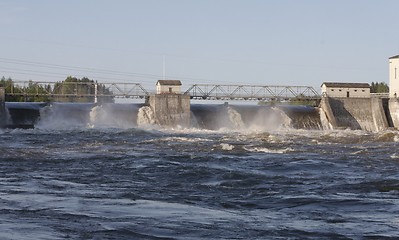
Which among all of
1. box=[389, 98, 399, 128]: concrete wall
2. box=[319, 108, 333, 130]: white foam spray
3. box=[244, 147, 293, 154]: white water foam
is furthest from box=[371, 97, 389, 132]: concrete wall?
box=[244, 147, 293, 154]: white water foam

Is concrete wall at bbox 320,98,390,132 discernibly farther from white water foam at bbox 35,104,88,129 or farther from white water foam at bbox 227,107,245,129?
white water foam at bbox 35,104,88,129

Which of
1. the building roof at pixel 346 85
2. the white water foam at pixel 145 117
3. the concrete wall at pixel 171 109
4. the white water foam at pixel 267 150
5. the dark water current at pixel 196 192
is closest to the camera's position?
the dark water current at pixel 196 192

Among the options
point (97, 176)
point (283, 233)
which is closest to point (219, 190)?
point (97, 176)

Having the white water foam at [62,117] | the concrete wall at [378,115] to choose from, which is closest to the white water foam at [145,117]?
the white water foam at [62,117]

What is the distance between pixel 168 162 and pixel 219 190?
8.79 metres

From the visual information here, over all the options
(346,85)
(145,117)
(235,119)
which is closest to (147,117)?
(145,117)

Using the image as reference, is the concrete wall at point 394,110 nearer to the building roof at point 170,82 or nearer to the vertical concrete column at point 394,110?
the vertical concrete column at point 394,110

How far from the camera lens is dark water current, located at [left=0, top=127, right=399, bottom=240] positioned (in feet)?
43.3

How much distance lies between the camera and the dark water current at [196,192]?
520 inches

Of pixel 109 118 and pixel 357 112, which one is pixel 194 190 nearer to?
pixel 109 118

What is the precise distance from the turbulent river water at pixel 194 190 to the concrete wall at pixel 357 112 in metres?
23.9

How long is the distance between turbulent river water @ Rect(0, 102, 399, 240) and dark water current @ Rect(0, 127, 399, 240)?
28 mm

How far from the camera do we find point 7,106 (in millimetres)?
58156

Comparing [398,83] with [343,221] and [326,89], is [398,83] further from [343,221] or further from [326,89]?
[343,221]
